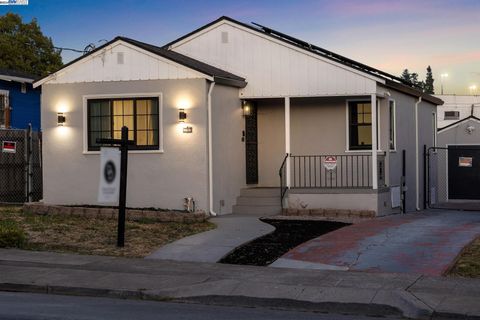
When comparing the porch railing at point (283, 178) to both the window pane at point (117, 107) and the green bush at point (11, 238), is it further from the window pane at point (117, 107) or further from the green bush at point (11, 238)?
the green bush at point (11, 238)

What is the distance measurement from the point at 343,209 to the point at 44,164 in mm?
7846

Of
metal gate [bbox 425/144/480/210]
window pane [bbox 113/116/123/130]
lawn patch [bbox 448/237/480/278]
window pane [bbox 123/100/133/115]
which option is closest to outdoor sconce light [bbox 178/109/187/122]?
window pane [bbox 123/100/133/115]

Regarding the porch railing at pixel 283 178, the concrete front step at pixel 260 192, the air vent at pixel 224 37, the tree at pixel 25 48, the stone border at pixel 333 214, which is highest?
the tree at pixel 25 48

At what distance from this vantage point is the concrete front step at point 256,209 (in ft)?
60.4

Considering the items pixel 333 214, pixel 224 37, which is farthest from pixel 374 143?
pixel 224 37

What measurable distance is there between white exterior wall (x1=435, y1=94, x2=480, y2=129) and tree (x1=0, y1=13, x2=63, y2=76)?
81.6 ft

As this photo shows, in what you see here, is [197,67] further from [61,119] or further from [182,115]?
[61,119]

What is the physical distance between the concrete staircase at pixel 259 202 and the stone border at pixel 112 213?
1.97 metres

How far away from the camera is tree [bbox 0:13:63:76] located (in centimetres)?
3997

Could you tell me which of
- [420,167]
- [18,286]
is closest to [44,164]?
[18,286]

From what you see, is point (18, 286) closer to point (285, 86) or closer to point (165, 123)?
point (165, 123)

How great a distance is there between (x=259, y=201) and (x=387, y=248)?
20.2 ft

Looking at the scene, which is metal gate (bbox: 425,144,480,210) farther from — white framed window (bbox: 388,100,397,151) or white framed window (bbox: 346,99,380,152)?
white framed window (bbox: 346,99,380,152)

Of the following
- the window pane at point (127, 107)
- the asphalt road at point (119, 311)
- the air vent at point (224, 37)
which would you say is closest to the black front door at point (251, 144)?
the air vent at point (224, 37)
